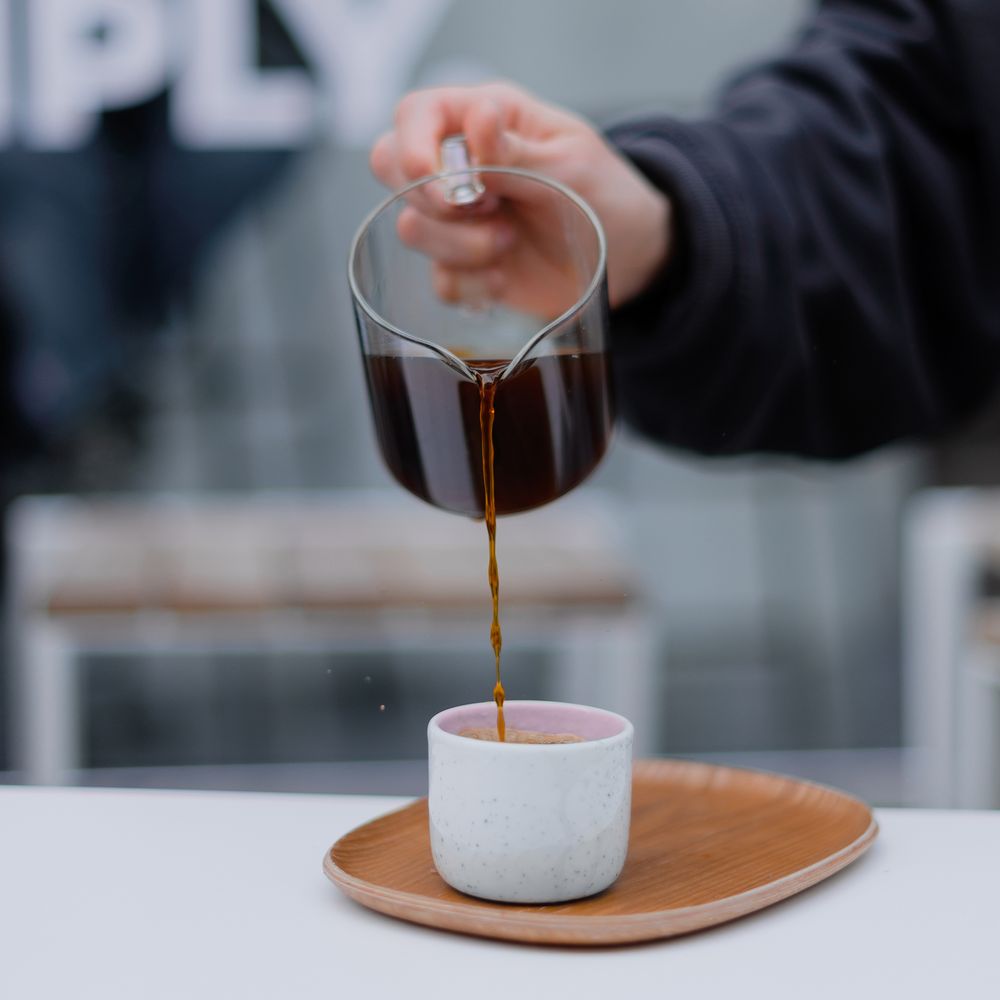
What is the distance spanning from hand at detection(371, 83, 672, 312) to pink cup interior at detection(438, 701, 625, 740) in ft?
1.02

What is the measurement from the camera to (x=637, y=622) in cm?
240

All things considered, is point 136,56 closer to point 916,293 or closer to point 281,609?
point 281,609

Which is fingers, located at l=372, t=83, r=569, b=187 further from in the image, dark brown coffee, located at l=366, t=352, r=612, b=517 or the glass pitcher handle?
dark brown coffee, located at l=366, t=352, r=612, b=517

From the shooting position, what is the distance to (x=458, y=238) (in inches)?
33.2

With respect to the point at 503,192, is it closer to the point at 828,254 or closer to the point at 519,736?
the point at 519,736

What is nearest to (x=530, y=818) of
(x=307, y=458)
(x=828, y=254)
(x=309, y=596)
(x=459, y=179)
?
(x=459, y=179)

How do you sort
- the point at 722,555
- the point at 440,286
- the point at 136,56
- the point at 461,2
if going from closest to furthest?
the point at 440,286
the point at 136,56
the point at 461,2
the point at 722,555

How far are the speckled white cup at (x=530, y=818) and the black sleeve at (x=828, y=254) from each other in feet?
1.75

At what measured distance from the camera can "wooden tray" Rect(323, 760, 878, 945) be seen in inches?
22.2

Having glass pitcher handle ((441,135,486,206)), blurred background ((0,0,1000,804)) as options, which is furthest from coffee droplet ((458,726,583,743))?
blurred background ((0,0,1000,804))

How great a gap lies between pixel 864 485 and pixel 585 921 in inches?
122

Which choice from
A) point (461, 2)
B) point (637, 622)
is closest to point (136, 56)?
point (461, 2)

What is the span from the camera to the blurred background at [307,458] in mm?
2832

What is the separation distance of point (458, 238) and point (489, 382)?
8.3 inches
